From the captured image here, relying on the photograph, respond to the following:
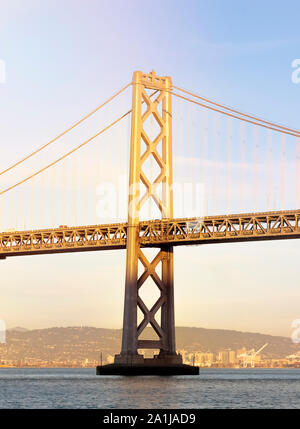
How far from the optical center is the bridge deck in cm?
6141

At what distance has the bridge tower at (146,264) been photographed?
64.8 meters

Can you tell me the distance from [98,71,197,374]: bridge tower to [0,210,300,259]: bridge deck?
3.99ft

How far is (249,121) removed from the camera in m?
67.9

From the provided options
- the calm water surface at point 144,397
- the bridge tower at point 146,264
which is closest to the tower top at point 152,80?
the bridge tower at point 146,264

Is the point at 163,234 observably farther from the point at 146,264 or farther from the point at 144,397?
the point at 144,397

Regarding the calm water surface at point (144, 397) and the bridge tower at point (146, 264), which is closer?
the calm water surface at point (144, 397)

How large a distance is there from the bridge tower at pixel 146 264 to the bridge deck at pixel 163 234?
121cm

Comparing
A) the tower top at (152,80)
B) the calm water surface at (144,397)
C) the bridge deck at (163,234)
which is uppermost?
the tower top at (152,80)

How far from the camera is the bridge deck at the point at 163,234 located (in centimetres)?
6141

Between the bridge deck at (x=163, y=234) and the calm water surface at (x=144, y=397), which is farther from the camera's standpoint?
the bridge deck at (x=163, y=234)

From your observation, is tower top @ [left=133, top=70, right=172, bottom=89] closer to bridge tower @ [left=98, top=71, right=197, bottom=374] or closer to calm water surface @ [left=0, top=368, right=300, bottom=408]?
bridge tower @ [left=98, top=71, right=197, bottom=374]

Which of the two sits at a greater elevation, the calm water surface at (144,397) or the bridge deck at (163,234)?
the bridge deck at (163,234)

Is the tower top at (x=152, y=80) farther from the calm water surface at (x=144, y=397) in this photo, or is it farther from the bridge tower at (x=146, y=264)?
the calm water surface at (x=144, y=397)

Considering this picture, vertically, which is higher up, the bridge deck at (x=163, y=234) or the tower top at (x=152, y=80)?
the tower top at (x=152, y=80)
